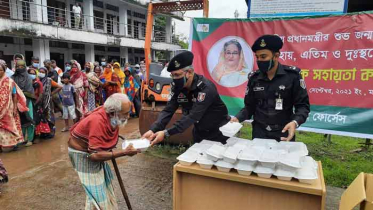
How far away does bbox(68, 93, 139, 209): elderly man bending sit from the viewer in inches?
78.7

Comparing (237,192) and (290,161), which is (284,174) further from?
(237,192)

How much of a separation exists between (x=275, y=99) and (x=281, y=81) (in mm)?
156

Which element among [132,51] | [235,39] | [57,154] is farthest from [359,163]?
[132,51]

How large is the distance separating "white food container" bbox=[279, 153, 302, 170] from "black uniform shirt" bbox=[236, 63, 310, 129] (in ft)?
2.26

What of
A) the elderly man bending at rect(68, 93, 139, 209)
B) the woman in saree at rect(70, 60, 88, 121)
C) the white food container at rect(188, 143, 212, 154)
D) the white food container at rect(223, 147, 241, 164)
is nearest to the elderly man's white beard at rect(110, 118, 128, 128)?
the elderly man bending at rect(68, 93, 139, 209)

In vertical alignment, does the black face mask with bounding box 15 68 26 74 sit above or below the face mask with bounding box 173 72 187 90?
above

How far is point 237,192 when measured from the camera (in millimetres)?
1550

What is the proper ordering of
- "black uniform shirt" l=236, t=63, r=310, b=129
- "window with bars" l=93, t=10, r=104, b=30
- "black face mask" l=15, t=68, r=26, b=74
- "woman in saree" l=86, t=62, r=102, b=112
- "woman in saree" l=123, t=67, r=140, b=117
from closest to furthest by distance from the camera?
1. "black uniform shirt" l=236, t=63, r=310, b=129
2. "black face mask" l=15, t=68, r=26, b=74
3. "woman in saree" l=86, t=62, r=102, b=112
4. "woman in saree" l=123, t=67, r=140, b=117
5. "window with bars" l=93, t=10, r=104, b=30

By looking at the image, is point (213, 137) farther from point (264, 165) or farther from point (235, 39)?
point (235, 39)

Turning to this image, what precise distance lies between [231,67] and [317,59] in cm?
118

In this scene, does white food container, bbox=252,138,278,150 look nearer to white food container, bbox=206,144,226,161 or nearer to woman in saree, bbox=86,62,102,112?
white food container, bbox=206,144,226,161

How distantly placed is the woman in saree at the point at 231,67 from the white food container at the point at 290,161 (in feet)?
8.61

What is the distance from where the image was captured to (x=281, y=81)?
2.23 metres

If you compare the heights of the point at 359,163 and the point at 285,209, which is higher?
the point at 285,209
